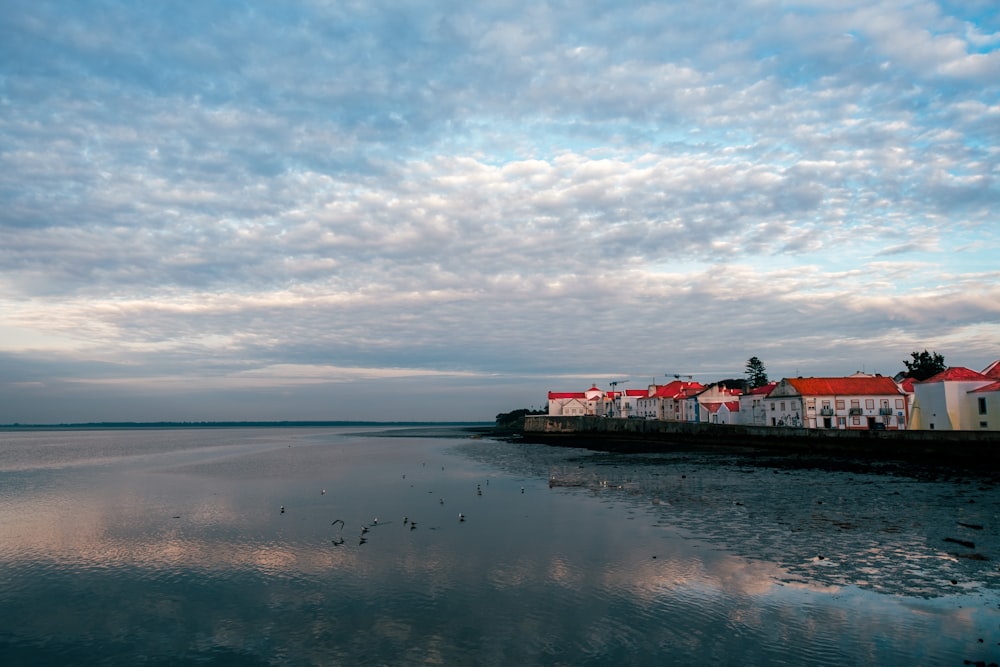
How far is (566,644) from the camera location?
1414 centimetres

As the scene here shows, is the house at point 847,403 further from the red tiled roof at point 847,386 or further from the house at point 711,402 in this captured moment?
the house at point 711,402

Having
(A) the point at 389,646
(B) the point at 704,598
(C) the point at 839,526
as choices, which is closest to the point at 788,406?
(C) the point at 839,526

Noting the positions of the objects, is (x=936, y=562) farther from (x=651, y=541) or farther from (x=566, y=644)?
(x=566, y=644)

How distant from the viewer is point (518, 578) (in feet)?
64.1

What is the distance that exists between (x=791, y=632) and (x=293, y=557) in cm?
1654

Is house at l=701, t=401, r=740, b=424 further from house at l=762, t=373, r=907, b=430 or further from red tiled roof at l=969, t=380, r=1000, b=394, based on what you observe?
red tiled roof at l=969, t=380, r=1000, b=394

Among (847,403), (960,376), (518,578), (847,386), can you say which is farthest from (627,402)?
(518,578)

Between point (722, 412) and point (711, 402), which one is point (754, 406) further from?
point (711, 402)

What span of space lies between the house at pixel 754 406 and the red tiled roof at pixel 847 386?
669cm

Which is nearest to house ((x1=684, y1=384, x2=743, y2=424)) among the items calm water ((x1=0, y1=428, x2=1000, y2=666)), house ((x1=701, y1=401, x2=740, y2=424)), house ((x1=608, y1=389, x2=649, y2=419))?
house ((x1=701, y1=401, x2=740, y2=424))

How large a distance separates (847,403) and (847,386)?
8.20 ft

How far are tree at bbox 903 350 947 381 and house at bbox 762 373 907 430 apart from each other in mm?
45491

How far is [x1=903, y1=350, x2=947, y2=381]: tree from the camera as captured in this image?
403 ft

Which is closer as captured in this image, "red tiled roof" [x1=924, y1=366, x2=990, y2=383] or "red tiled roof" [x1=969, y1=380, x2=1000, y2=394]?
"red tiled roof" [x1=969, y1=380, x2=1000, y2=394]
